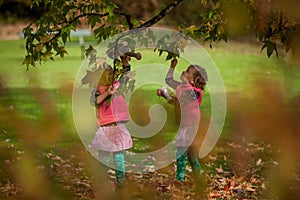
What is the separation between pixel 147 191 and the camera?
5.18ft

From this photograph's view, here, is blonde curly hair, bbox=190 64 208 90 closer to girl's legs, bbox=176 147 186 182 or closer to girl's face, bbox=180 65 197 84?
girl's face, bbox=180 65 197 84

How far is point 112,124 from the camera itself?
532cm

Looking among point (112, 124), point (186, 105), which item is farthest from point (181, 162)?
point (112, 124)

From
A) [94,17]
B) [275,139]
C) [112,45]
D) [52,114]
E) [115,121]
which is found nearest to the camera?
[275,139]

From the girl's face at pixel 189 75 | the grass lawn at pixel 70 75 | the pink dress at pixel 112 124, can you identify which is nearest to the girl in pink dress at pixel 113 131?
the pink dress at pixel 112 124

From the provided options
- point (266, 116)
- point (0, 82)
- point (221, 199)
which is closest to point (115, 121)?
point (221, 199)

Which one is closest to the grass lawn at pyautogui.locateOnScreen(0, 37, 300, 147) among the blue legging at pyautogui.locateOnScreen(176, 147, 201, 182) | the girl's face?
the girl's face

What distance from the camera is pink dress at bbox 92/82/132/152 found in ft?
17.2

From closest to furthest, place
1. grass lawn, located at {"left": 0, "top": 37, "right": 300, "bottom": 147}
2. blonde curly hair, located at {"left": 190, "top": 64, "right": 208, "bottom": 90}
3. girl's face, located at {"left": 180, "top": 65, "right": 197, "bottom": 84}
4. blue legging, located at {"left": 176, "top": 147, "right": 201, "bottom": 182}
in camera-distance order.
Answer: grass lawn, located at {"left": 0, "top": 37, "right": 300, "bottom": 147} < blonde curly hair, located at {"left": 190, "top": 64, "right": 208, "bottom": 90} < girl's face, located at {"left": 180, "top": 65, "right": 197, "bottom": 84} < blue legging, located at {"left": 176, "top": 147, "right": 201, "bottom": 182}

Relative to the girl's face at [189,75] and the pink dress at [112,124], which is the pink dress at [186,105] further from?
the pink dress at [112,124]

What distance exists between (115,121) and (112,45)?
7.00ft

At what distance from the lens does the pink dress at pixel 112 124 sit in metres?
5.25

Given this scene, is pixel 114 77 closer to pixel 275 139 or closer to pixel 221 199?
pixel 221 199

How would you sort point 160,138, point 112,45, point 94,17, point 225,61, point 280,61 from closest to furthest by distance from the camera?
point 280,61 → point 160,138 → point 112,45 → point 94,17 → point 225,61
